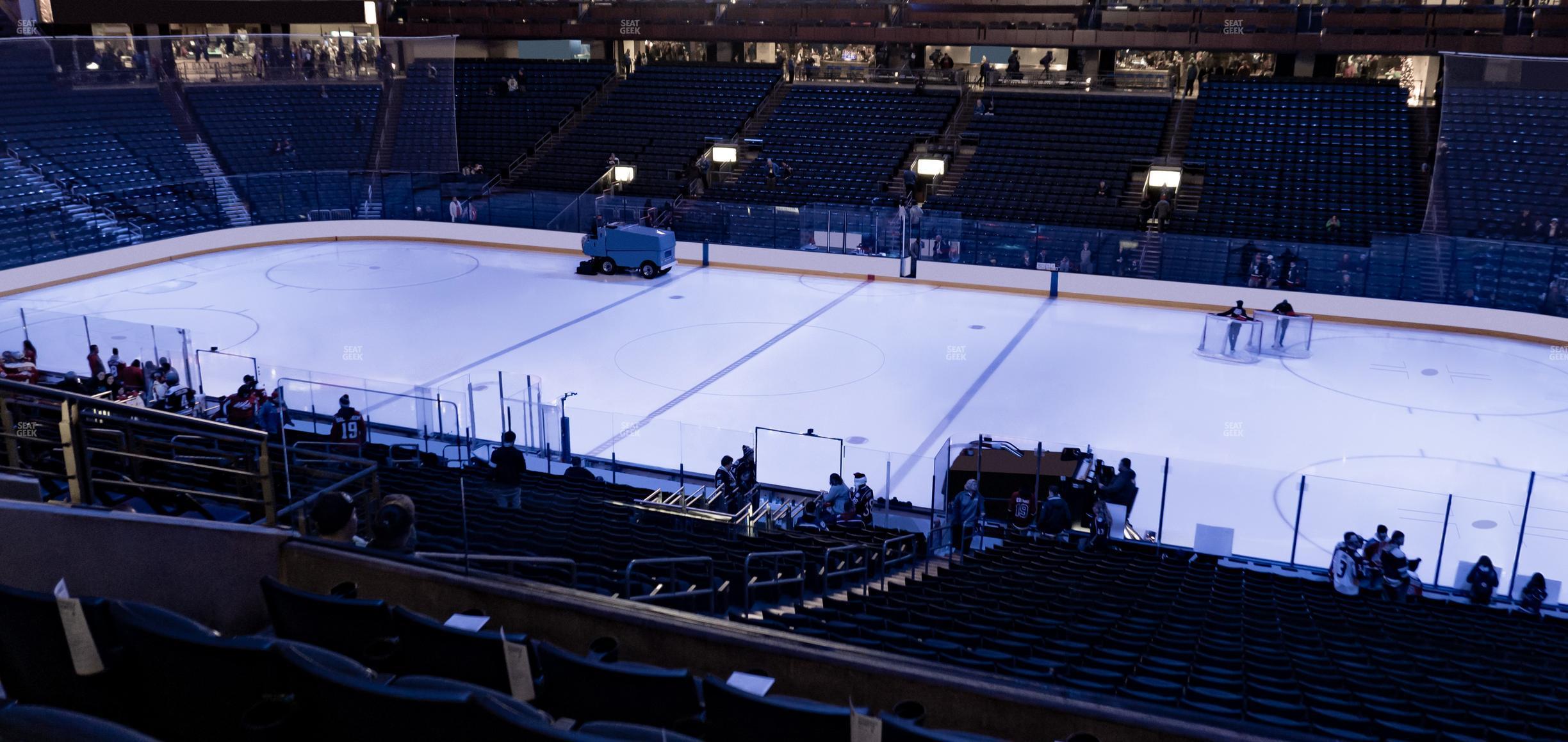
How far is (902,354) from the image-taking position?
20.8 metres

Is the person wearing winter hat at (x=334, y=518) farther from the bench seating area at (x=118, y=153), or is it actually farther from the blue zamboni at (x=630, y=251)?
the bench seating area at (x=118, y=153)

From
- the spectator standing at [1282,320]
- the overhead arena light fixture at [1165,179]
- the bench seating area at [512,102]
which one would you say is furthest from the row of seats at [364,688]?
the bench seating area at [512,102]

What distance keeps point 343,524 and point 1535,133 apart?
29563 mm

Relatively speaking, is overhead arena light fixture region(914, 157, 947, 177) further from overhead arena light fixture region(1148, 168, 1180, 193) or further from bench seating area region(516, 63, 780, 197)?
bench seating area region(516, 63, 780, 197)

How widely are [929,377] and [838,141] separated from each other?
16.1 meters

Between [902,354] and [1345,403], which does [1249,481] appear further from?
[902,354]

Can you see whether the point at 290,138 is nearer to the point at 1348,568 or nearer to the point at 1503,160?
the point at 1348,568

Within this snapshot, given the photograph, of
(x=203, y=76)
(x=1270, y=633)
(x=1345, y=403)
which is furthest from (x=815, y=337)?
(x=203, y=76)

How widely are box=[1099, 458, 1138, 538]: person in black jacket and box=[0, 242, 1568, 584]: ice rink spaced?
29cm

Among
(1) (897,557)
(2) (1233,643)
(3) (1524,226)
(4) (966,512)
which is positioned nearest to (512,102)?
(3) (1524,226)

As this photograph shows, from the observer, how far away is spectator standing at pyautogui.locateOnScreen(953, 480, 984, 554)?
12.5 m

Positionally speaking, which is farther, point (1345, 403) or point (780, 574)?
point (1345, 403)

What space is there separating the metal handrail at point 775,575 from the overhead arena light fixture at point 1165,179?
23.2 metres

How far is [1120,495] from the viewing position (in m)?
12.9
